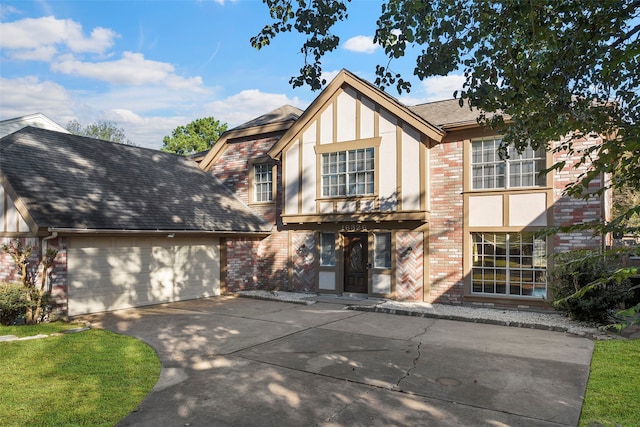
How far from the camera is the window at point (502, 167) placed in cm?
1332

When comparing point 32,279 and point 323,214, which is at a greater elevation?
point 323,214

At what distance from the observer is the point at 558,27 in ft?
19.0

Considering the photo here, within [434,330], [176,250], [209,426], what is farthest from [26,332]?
[434,330]

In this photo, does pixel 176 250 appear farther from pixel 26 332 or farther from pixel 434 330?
pixel 434 330

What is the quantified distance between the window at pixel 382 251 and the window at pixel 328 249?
1.76 meters

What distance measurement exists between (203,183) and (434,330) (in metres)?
12.6

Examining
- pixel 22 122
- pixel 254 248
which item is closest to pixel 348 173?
pixel 254 248

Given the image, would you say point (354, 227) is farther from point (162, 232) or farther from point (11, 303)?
point (11, 303)

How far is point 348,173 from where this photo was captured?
15.9 meters

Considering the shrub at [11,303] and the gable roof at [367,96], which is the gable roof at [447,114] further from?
the shrub at [11,303]

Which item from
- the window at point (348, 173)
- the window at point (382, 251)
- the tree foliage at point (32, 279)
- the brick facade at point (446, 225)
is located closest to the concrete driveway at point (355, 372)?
the tree foliage at point (32, 279)

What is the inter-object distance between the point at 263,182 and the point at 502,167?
9960 millimetres

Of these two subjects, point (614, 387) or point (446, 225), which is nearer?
point (614, 387)

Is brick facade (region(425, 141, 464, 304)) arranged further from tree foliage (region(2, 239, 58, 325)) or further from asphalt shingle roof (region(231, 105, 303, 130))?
tree foliage (region(2, 239, 58, 325))
